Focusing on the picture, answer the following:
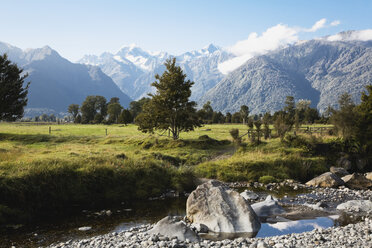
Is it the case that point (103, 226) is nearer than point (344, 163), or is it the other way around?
point (103, 226)

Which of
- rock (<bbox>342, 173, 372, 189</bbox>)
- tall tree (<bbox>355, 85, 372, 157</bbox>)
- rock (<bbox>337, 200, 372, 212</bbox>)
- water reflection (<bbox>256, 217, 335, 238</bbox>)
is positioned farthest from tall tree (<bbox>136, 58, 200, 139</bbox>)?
water reflection (<bbox>256, 217, 335, 238</bbox>)

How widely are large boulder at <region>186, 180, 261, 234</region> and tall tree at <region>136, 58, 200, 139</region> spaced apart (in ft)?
81.7

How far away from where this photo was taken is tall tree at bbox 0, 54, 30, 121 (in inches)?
1856

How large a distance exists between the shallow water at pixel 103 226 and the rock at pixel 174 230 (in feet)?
6.27

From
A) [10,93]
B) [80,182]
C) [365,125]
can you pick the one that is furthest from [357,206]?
[10,93]

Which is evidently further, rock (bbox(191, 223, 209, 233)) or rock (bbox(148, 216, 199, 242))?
rock (bbox(191, 223, 209, 233))

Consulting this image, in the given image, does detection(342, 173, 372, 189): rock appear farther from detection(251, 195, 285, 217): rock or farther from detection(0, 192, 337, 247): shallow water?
detection(251, 195, 285, 217): rock

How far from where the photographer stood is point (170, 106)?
1531 inches

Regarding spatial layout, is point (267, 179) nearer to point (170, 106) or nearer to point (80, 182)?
point (80, 182)

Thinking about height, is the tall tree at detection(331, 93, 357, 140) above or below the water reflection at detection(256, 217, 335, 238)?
above

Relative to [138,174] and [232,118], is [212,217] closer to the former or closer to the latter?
[138,174]

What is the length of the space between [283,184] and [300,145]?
36.3 ft

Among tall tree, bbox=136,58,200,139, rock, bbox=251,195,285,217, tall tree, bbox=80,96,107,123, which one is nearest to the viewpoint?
rock, bbox=251,195,285,217

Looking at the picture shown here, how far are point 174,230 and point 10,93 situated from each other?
156 ft
